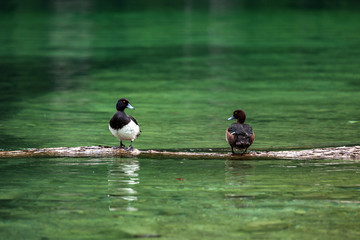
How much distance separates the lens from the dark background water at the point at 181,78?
12.1 meters

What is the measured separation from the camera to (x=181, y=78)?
1892 cm

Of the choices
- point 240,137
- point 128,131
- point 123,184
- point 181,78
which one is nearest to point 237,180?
point 240,137

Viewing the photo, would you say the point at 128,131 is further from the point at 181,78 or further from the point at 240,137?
the point at 181,78

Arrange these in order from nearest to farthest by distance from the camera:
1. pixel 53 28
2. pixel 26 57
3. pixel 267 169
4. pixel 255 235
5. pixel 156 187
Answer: pixel 255 235
pixel 156 187
pixel 267 169
pixel 26 57
pixel 53 28

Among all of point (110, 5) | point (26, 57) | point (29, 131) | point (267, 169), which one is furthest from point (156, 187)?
point (110, 5)

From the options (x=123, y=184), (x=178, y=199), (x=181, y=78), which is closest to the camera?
(x=178, y=199)

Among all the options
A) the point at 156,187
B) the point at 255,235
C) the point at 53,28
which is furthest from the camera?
the point at 53,28

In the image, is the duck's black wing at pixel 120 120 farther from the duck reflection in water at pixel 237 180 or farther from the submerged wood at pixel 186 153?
the duck reflection in water at pixel 237 180

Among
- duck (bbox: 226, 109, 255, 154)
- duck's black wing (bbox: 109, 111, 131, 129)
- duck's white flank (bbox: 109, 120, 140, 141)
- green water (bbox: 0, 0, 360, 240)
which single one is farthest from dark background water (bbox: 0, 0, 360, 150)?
duck (bbox: 226, 109, 255, 154)

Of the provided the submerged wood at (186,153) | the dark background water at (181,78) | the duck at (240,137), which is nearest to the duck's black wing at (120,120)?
the submerged wood at (186,153)

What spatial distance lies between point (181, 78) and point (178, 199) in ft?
37.4

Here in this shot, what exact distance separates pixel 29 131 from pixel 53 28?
2128 centimetres

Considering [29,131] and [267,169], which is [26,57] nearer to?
[29,131]

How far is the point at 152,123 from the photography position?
12938mm
